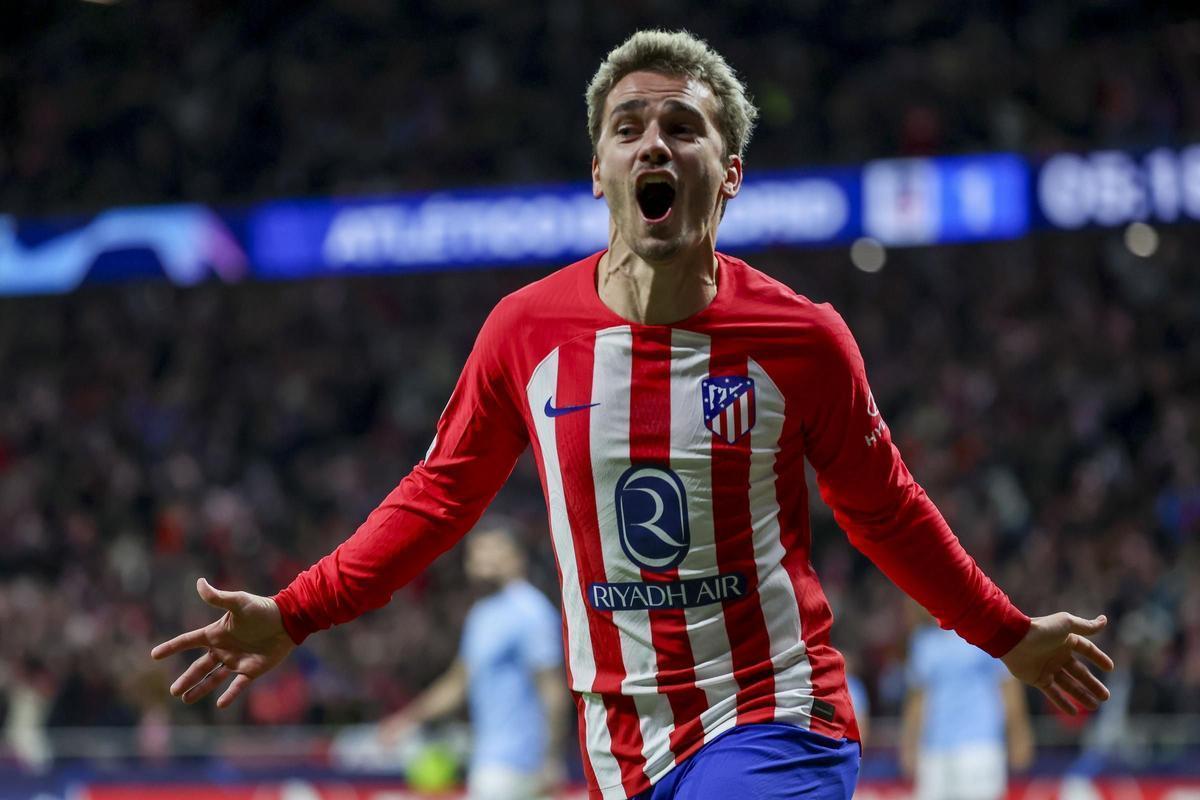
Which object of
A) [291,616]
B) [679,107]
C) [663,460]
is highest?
[679,107]

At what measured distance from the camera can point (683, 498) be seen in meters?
2.86

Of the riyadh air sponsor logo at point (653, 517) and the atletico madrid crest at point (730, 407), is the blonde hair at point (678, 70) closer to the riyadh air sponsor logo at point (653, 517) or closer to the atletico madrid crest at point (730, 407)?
the atletico madrid crest at point (730, 407)

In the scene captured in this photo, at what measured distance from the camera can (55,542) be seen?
48.5 feet

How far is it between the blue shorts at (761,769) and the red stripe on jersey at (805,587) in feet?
0.19

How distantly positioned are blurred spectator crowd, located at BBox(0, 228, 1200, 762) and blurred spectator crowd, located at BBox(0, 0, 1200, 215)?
1735 mm

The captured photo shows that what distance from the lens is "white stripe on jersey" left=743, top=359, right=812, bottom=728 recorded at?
2867 mm

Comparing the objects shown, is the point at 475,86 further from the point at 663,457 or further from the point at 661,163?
the point at 663,457

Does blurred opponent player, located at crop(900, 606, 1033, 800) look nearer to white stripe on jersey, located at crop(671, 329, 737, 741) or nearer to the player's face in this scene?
white stripe on jersey, located at crop(671, 329, 737, 741)

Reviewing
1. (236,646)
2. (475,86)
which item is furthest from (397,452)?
(236,646)

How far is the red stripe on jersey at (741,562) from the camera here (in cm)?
285

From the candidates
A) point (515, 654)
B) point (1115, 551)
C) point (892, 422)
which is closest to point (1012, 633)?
point (515, 654)

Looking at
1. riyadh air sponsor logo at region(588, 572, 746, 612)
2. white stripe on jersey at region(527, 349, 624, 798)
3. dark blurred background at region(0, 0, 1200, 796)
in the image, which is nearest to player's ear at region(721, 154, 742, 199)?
white stripe on jersey at region(527, 349, 624, 798)

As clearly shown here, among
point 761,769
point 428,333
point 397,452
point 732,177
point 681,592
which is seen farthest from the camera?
point 428,333

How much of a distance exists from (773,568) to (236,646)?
105 cm
